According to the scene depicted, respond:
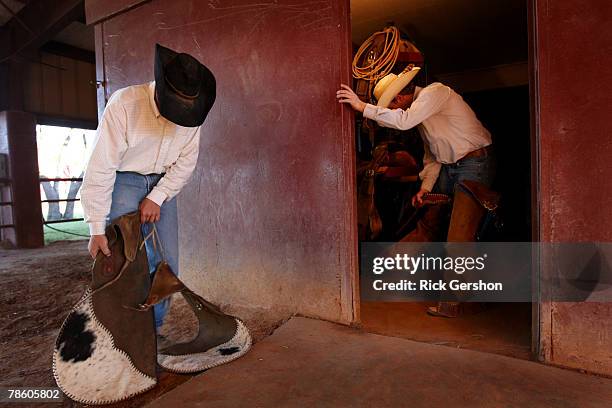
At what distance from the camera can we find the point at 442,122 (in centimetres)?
288

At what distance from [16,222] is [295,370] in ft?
23.6

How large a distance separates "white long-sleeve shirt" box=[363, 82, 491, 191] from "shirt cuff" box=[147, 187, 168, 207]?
1.42m

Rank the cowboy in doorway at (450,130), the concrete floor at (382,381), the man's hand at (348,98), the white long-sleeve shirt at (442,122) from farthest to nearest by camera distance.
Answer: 1. the cowboy in doorway at (450,130)
2. the white long-sleeve shirt at (442,122)
3. the man's hand at (348,98)
4. the concrete floor at (382,381)

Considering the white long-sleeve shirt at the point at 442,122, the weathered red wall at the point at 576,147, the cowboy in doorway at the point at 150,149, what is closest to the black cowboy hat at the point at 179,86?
the cowboy in doorway at the point at 150,149

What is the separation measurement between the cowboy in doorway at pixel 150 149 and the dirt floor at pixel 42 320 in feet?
1.82

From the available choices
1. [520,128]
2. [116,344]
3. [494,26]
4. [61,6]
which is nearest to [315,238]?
[116,344]

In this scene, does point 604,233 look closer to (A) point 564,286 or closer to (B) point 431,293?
(A) point 564,286

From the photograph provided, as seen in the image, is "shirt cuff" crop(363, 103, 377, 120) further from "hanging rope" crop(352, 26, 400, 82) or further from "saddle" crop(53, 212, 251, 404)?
"saddle" crop(53, 212, 251, 404)

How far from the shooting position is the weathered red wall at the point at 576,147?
1824 millimetres

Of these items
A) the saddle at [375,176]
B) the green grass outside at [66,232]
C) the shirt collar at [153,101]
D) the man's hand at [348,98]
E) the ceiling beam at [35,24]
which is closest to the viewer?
the shirt collar at [153,101]

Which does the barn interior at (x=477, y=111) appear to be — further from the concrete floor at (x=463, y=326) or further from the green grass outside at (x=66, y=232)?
the green grass outside at (x=66, y=232)

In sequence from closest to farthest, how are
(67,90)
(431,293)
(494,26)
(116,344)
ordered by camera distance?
(116,344) → (431,293) → (494,26) → (67,90)

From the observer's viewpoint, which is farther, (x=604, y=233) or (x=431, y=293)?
(x=431, y=293)

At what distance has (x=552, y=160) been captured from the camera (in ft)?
6.36
